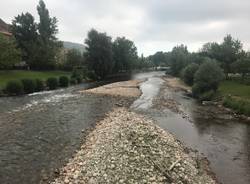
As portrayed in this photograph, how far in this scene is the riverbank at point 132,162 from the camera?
54.1 ft

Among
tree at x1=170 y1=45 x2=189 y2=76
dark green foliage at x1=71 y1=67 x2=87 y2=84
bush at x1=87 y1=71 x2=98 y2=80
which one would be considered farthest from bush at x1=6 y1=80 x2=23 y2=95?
tree at x1=170 y1=45 x2=189 y2=76

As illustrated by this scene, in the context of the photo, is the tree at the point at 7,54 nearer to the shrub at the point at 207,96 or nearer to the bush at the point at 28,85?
the bush at the point at 28,85

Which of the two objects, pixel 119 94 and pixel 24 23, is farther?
pixel 24 23

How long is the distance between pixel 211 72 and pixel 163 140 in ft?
119

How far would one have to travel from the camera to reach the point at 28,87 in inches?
2265

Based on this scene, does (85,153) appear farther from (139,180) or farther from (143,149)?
(139,180)

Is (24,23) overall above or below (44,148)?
above

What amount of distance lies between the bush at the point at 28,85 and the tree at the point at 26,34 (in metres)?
31.3

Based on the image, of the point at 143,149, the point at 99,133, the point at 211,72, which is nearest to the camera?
the point at 143,149

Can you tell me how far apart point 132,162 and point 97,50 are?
254 ft

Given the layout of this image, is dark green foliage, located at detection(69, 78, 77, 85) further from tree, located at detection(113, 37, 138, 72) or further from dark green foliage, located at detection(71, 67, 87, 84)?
tree, located at detection(113, 37, 138, 72)

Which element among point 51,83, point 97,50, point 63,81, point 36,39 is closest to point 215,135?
point 51,83

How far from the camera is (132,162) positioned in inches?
709

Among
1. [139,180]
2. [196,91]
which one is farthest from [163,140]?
[196,91]
